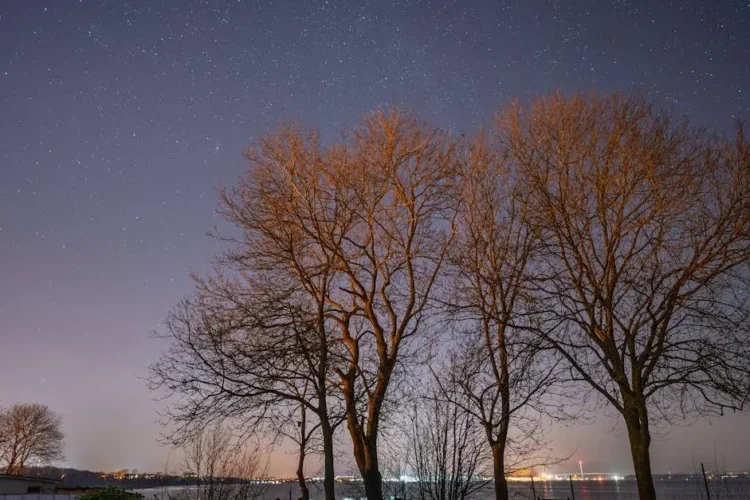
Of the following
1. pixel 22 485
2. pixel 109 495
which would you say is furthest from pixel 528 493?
pixel 109 495

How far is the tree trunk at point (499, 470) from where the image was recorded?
42.6ft

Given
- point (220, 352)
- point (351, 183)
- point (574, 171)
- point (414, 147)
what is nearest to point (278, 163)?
point (351, 183)

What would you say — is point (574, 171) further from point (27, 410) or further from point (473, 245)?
point (27, 410)

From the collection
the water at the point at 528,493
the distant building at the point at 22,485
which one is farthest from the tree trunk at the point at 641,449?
the distant building at the point at 22,485

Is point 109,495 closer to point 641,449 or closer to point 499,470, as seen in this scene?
point 499,470

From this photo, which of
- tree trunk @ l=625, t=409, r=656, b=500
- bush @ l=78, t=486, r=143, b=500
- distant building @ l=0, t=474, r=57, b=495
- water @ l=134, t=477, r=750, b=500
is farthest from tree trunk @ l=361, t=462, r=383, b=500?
distant building @ l=0, t=474, r=57, b=495

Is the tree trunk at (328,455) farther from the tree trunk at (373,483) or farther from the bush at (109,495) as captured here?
the bush at (109,495)

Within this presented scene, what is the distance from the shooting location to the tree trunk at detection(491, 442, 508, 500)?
12992 millimetres

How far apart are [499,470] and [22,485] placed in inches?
1508

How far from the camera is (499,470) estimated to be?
13016mm

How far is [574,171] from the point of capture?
470 inches

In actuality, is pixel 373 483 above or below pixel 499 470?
below

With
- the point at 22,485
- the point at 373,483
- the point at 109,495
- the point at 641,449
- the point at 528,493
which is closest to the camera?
the point at 641,449

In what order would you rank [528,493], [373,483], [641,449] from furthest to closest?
[528,493], [373,483], [641,449]
